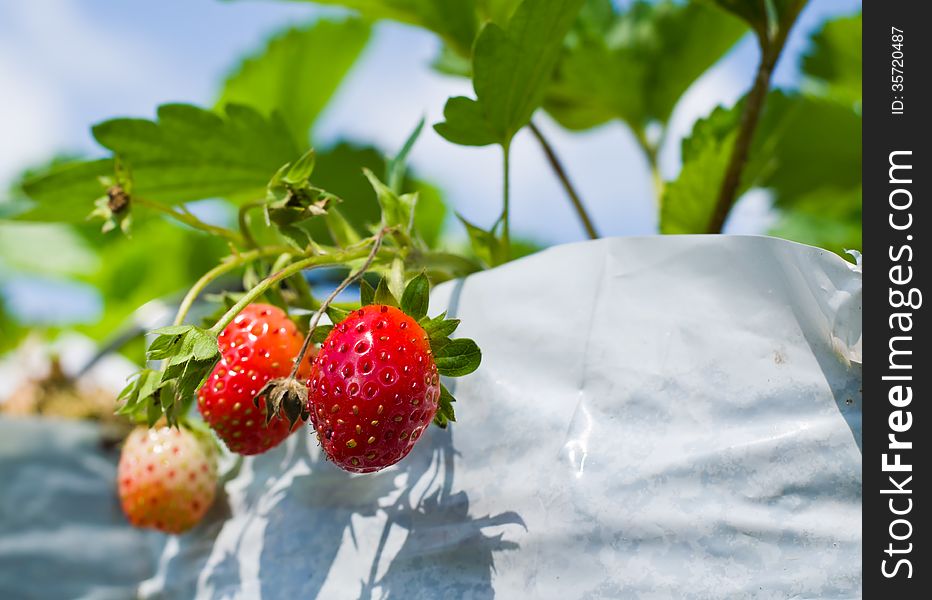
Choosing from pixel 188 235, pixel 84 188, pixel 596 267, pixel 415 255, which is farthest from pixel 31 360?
pixel 596 267

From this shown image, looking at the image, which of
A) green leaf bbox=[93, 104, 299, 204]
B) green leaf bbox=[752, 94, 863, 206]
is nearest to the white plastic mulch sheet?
green leaf bbox=[93, 104, 299, 204]

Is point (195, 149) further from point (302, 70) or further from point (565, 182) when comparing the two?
point (302, 70)

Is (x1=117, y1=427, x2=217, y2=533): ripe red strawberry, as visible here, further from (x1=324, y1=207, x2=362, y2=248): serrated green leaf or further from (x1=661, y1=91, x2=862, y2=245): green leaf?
(x1=661, y1=91, x2=862, y2=245): green leaf

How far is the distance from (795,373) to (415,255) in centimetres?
→ 23

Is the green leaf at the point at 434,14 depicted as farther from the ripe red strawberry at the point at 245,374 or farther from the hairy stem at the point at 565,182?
the ripe red strawberry at the point at 245,374

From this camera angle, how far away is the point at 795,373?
438mm

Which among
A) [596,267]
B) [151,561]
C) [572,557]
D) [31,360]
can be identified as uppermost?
[596,267]

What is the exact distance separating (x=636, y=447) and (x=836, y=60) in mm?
847

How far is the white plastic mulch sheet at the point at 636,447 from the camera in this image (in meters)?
0.42

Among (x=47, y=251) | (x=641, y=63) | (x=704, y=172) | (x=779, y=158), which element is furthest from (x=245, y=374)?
(x=47, y=251)

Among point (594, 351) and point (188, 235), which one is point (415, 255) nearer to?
point (594, 351)

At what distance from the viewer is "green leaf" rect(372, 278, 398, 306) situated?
0.46 meters

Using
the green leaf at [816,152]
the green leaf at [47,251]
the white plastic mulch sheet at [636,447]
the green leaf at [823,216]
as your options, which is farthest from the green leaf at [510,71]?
the green leaf at [47,251]

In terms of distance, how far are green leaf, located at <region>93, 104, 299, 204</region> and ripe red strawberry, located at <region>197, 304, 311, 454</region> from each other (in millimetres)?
180
